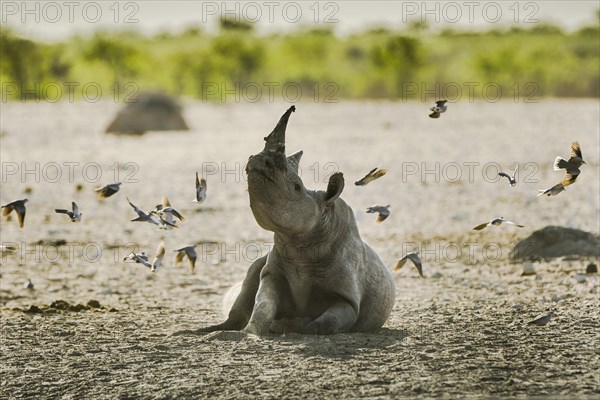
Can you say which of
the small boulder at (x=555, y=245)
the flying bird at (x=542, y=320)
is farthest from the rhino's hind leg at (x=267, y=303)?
the small boulder at (x=555, y=245)

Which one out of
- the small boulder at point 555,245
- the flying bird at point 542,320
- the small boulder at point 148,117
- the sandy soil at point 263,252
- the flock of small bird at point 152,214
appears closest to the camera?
the sandy soil at point 263,252

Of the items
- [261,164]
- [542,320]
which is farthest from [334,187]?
[542,320]

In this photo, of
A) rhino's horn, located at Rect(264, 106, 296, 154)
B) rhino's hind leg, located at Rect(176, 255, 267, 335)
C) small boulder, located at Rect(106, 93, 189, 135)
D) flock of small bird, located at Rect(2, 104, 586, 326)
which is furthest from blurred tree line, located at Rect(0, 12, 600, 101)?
rhino's horn, located at Rect(264, 106, 296, 154)

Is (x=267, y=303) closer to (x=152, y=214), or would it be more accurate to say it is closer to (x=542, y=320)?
(x=152, y=214)

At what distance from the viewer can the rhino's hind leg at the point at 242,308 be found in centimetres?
935

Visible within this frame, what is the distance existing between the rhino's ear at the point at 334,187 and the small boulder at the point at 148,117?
109 ft

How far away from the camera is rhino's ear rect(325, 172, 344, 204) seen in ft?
28.3

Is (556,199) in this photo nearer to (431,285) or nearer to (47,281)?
(431,285)

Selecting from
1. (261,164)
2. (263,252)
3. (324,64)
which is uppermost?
(324,64)

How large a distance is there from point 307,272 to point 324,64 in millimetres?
116055

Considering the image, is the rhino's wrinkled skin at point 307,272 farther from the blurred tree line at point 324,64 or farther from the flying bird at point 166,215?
the blurred tree line at point 324,64

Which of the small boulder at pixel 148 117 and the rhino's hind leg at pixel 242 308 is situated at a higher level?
the small boulder at pixel 148 117

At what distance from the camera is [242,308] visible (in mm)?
9383

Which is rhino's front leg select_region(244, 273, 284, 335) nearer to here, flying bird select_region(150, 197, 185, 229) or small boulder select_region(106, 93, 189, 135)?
flying bird select_region(150, 197, 185, 229)
